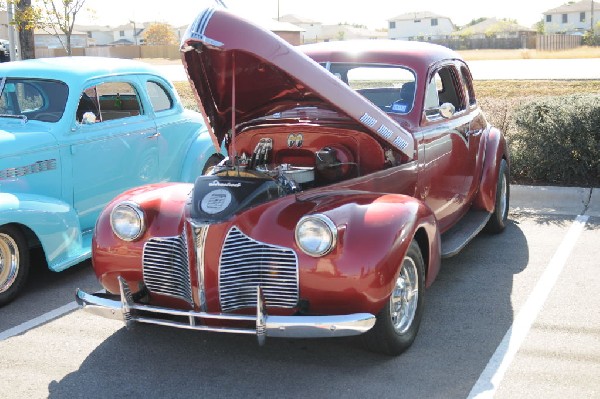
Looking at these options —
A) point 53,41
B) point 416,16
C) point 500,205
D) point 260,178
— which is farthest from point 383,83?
point 416,16

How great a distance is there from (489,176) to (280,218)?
3.15m

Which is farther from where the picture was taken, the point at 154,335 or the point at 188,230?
the point at 154,335

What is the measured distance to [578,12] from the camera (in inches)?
4380

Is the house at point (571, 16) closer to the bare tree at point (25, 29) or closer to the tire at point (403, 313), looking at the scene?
the bare tree at point (25, 29)

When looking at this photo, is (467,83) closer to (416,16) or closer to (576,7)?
(576,7)

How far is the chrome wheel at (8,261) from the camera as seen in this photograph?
5543 mm

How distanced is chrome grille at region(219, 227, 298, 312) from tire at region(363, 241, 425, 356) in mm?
530

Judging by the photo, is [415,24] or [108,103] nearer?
[108,103]

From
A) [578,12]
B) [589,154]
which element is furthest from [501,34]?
[589,154]

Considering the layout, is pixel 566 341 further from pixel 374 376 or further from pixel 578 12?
pixel 578 12

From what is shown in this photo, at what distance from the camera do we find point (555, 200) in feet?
27.9

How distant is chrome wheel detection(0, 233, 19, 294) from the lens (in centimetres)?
554

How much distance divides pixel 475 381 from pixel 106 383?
1.99 m

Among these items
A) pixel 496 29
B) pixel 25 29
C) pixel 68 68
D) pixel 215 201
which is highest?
pixel 496 29
